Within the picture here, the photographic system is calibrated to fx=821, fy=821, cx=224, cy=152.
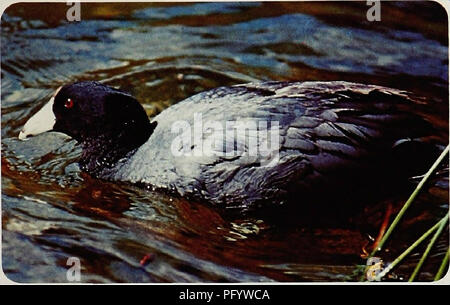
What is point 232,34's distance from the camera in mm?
6926

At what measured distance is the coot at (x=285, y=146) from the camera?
5.02 m

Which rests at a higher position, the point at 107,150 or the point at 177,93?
the point at 177,93

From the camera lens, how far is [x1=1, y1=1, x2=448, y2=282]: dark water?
188 inches

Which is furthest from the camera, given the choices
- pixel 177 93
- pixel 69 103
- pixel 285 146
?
pixel 177 93

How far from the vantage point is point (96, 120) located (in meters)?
5.65

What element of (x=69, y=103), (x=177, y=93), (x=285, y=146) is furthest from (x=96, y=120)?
(x=285, y=146)

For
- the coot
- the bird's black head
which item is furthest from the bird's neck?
the coot

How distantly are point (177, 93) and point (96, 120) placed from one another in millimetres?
1016

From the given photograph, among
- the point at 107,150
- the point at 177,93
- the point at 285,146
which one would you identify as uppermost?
the point at 177,93

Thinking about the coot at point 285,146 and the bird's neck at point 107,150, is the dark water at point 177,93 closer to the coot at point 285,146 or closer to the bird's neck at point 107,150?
the bird's neck at point 107,150

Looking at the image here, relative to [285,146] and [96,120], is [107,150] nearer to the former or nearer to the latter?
[96,120]

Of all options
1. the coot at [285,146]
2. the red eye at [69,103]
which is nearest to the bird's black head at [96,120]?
the red eye at [69,103]

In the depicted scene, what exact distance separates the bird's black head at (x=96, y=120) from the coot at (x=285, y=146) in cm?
22
